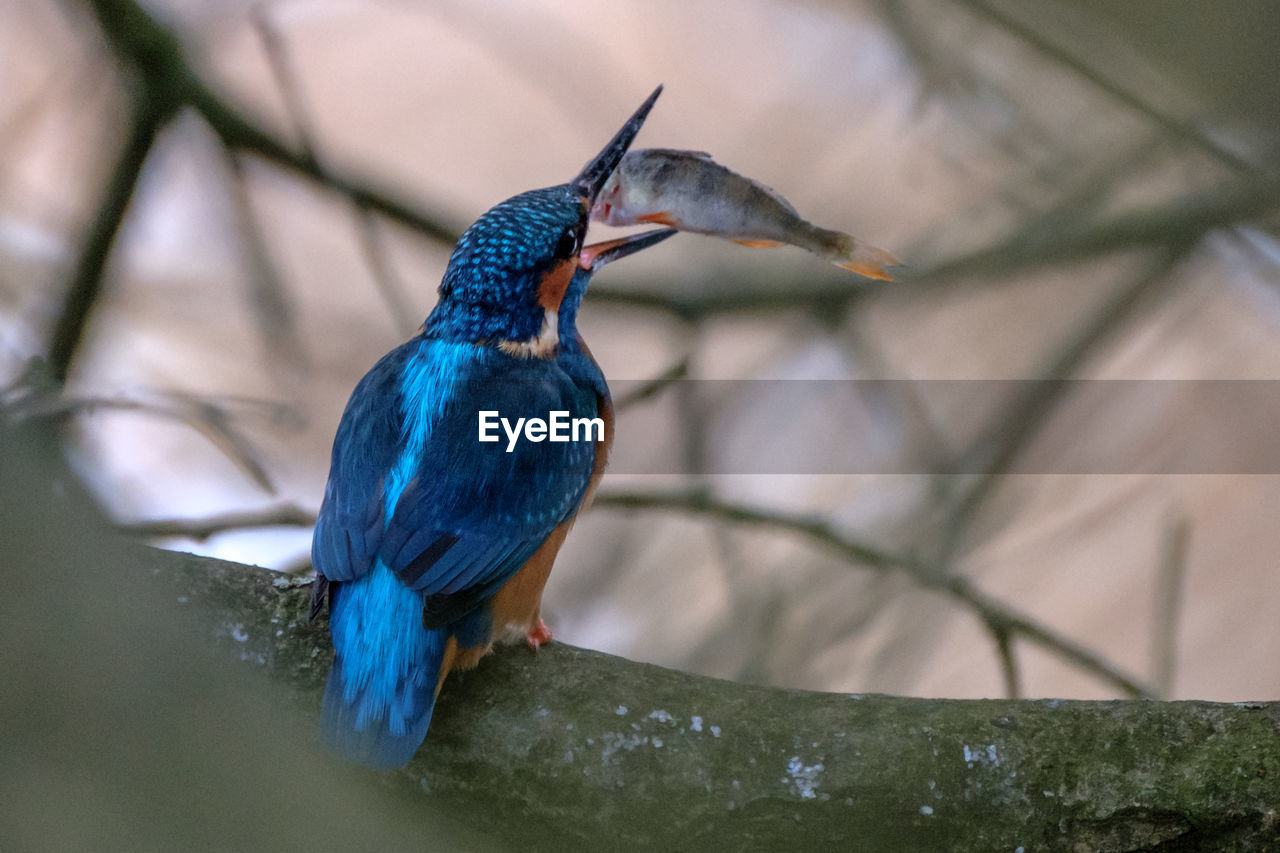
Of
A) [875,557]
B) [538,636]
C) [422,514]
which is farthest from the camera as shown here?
[875,557]

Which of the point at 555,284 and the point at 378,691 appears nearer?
the point at 378,691

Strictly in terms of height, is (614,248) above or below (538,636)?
above

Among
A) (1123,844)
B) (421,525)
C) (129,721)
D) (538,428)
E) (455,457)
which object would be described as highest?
(538,428)

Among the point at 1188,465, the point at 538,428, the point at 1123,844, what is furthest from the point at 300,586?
the point at 1188,465

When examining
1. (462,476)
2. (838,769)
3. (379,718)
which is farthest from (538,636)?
(838,769)

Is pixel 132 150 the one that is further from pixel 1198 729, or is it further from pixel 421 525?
pixel 1198 729

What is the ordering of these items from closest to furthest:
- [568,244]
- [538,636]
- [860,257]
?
[538,636] < [860,257] < [568,244]

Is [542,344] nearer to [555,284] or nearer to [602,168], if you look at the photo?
[555,284]

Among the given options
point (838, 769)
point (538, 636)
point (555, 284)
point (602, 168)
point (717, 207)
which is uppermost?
point (602, 168)
